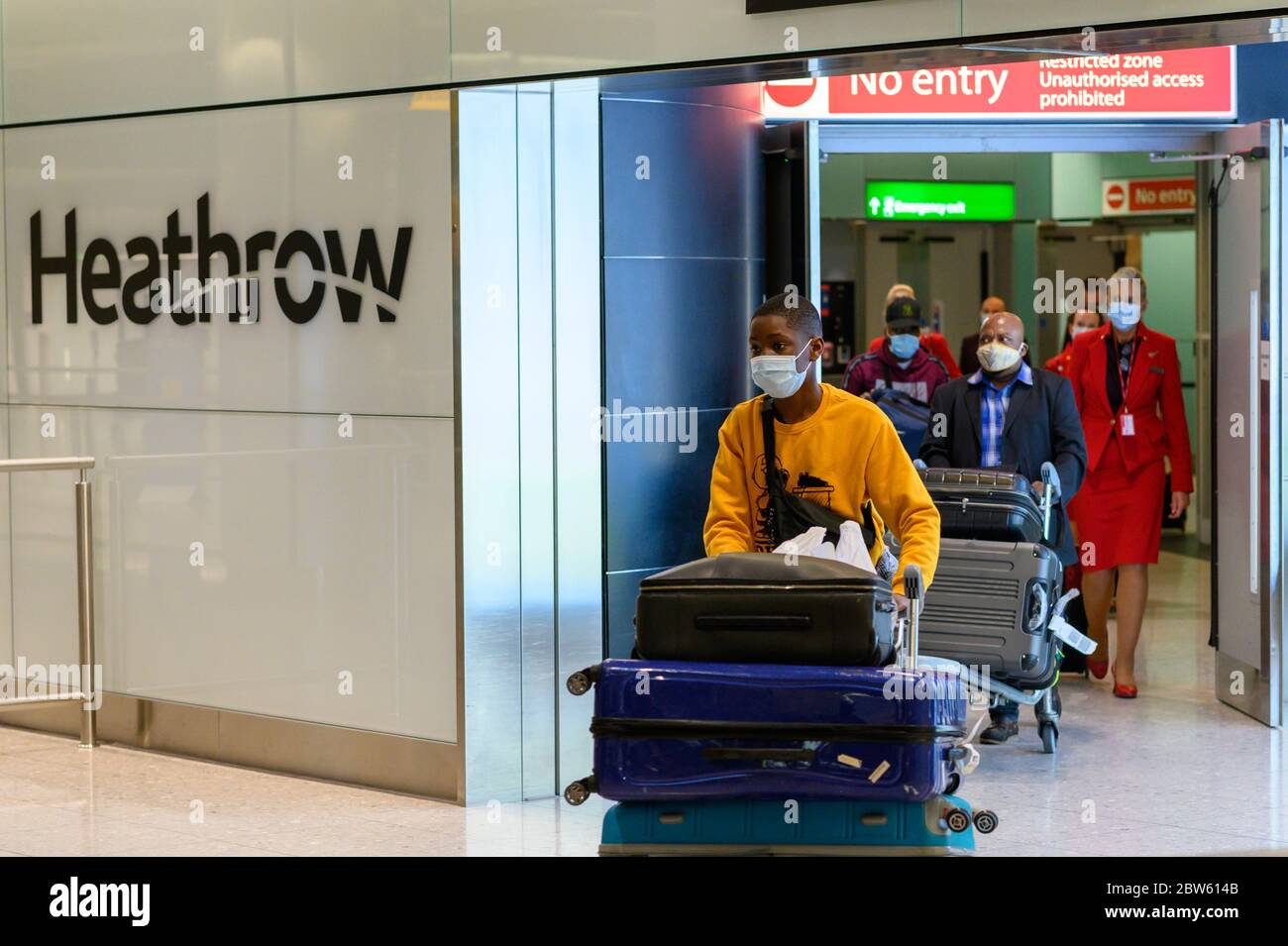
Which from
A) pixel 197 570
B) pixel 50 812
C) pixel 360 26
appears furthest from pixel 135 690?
pixel 360 26

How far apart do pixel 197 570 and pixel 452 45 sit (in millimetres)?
2359

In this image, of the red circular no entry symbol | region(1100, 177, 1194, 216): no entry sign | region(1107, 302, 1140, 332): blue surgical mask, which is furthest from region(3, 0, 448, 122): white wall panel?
region(1100, 177, 1194, 216): no entry sign

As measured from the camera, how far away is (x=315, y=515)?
6766 millimetres

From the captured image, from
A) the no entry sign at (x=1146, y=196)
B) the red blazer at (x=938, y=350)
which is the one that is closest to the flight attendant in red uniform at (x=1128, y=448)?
the red blazer at (x=938, y=350)

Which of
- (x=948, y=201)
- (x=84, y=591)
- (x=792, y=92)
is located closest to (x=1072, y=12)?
(x=792, y=92)

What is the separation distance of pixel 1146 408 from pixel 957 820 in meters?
5.22

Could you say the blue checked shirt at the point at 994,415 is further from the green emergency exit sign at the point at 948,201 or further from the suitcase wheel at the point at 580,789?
the green emergency exit sign at the point at 948,201

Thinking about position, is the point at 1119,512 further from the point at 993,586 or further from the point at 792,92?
the point at 792,92

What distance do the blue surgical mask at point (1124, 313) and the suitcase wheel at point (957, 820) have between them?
202 inches

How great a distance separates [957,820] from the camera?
363cm

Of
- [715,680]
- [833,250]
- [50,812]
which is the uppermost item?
[833,250]

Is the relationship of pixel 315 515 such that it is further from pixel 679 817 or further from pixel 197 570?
pixel 679 817

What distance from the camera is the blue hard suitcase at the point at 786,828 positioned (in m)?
3.67

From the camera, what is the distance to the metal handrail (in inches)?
286
